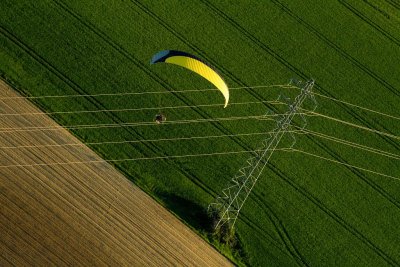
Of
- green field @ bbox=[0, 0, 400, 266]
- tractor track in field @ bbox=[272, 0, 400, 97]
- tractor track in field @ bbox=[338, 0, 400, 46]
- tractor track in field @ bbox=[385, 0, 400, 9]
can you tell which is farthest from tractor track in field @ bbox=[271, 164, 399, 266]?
tractor track in field @ bbox=[385, 0, 400, 9]

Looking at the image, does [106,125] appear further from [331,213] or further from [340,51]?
[340,51]

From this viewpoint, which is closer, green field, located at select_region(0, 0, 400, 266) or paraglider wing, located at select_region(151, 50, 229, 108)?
paraglider wing, located at select_region(151, 50, 229, 108)

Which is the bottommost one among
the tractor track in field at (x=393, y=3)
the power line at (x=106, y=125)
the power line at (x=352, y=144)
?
the power line at (x=106, y=125)

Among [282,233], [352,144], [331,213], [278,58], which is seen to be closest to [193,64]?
[278,58]

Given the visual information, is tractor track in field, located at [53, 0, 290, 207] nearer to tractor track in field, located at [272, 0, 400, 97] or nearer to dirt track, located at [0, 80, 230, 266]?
dirt track, located at [0, 80, 230, 266]

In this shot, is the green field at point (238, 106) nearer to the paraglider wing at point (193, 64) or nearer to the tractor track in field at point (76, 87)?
the tractor track in field at point (76, 87)

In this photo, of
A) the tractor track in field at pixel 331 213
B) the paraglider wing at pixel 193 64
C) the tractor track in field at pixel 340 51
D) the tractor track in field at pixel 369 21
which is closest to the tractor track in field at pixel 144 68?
the tractor track in field at pixel 331 213
